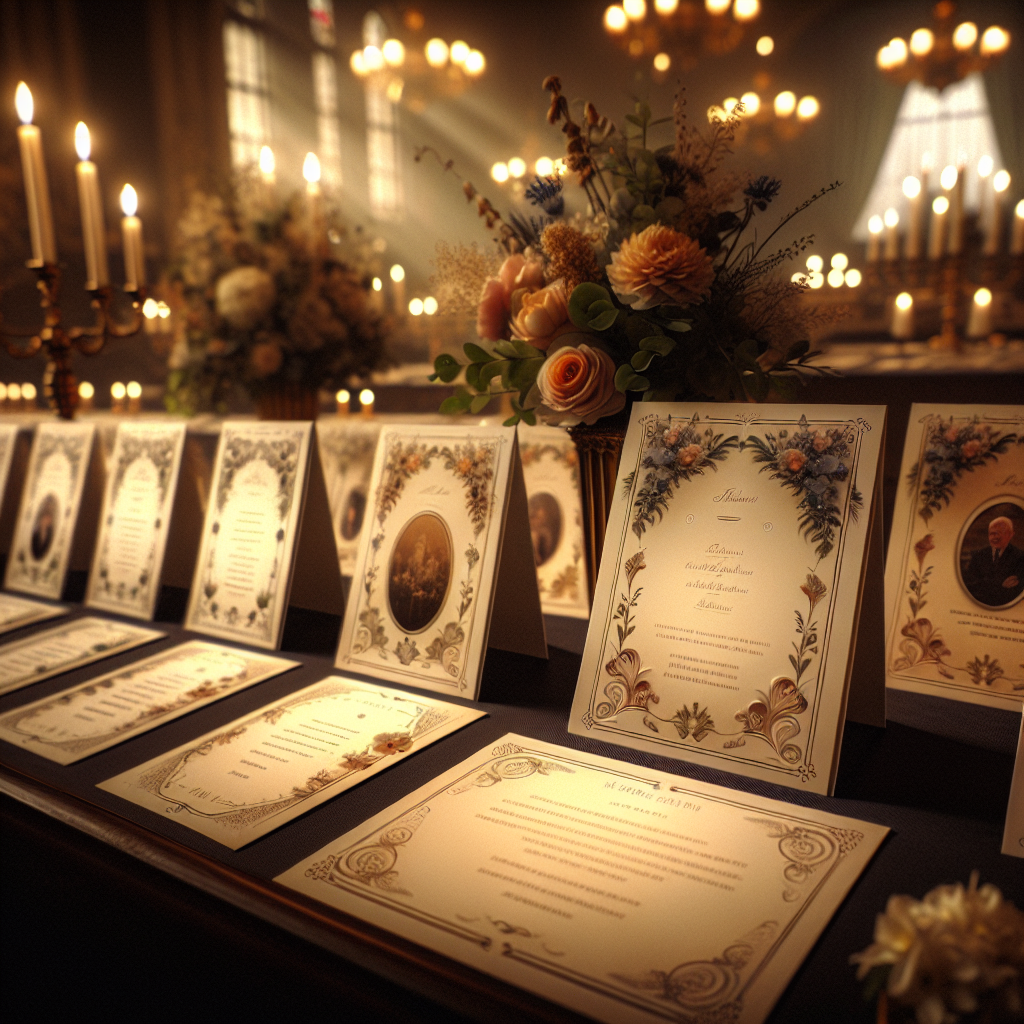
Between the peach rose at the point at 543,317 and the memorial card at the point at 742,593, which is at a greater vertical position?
the peach rose at the point at 543,317

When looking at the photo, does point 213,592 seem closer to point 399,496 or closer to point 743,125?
point 399,496

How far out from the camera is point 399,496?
133cm

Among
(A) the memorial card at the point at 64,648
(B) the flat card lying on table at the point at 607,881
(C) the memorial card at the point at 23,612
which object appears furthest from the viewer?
(C) the memorial card at the point at 23,612

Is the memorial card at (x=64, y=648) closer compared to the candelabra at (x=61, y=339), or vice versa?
the memorial card at (x=64, y=648)

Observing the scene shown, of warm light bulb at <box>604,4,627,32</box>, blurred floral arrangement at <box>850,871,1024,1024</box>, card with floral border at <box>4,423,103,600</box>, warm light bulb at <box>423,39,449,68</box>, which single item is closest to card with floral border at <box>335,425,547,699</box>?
blurred floral arrangement at <box>850,871,1024,1024</box>

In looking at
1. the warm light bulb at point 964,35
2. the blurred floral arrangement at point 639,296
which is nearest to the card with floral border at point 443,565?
the blurred floral arrangement at point 639,296

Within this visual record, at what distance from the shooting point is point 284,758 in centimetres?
102

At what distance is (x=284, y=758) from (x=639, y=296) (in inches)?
28.2

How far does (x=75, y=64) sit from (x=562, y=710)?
26.4 feet

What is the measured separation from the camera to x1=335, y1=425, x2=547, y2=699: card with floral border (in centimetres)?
120

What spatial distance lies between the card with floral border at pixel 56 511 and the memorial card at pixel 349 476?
593 millimetres

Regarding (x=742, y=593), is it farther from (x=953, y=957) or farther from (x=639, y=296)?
(x=953, y=957)

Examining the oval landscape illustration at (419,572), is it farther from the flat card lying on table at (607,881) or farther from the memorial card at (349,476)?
the memorial card at (349,476)

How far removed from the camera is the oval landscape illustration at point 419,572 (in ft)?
4.05
